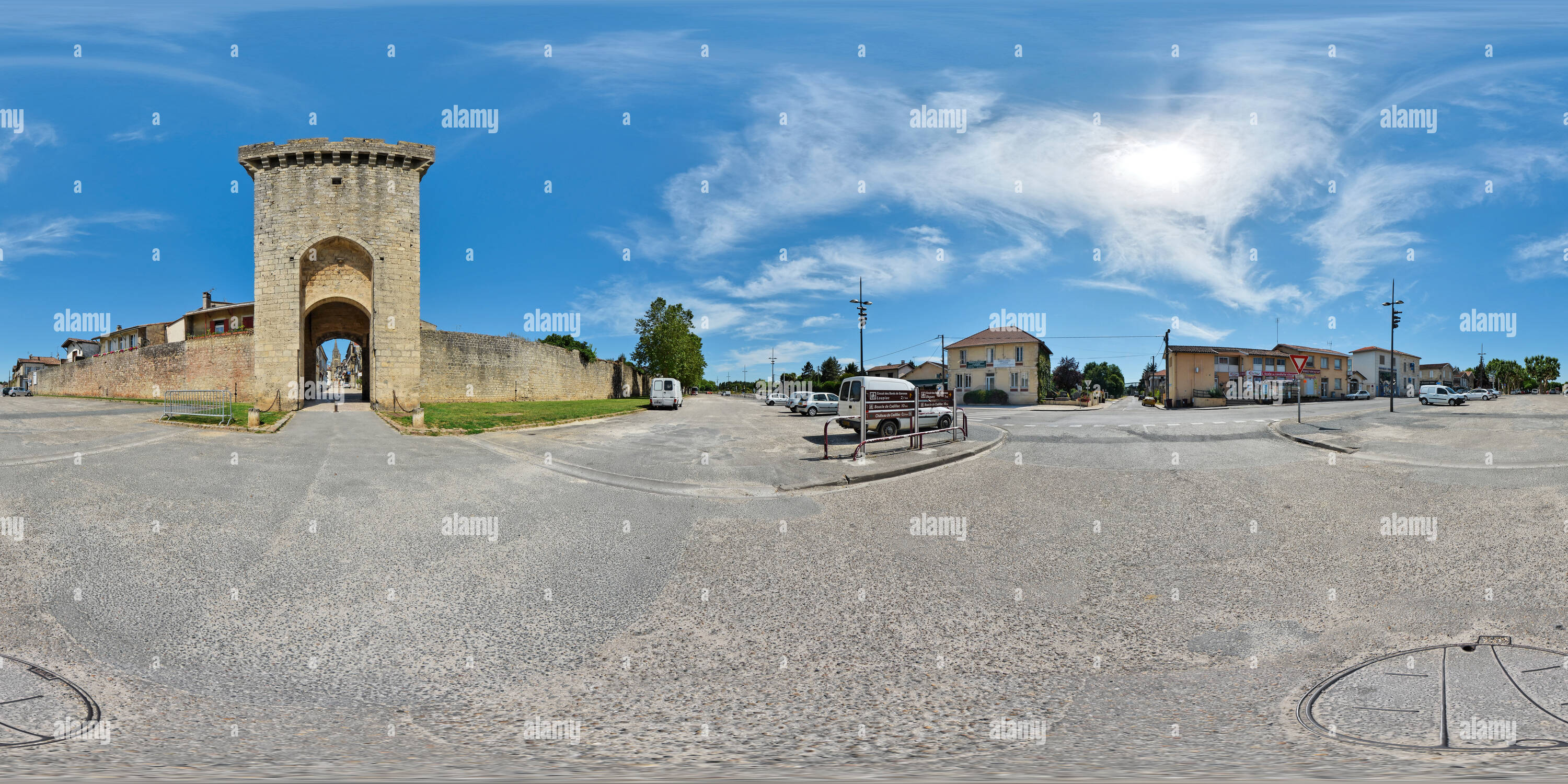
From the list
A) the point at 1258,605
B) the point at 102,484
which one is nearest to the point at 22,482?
the point at 102,484

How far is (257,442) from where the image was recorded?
42.2ft

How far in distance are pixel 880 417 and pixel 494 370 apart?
91.7 ft

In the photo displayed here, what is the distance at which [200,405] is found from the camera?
1697 cm

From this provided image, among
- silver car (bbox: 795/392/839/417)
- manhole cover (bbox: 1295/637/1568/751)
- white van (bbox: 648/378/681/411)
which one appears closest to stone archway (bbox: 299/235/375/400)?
white van (bbox: 648/378/681/411)

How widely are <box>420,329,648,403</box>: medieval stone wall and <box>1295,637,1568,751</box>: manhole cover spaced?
29.8 m

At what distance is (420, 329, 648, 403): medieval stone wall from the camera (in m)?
31.4

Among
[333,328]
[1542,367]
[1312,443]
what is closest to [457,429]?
[1312,443]

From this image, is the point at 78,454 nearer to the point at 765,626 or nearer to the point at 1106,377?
the point at 765,626

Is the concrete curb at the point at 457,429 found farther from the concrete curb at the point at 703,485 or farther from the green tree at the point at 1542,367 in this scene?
the green tree at the point at 1542,367

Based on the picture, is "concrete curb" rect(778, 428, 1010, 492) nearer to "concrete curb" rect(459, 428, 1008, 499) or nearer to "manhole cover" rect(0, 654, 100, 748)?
"concrete curb" rect(459, 428, 1008, 499)

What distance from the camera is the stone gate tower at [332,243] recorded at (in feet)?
80.2

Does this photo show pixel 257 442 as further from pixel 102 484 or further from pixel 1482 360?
pixel 1482 360

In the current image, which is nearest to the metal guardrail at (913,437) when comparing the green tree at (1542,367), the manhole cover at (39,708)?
the manhole cover at (39,708)

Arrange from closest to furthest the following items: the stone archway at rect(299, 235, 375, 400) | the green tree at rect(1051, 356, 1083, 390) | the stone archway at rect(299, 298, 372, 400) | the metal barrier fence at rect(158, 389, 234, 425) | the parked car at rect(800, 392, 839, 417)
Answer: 1. the metal barrier fence at rect(158, 389, 234, 425)
2. the stone archway at rect(299, 235, 375, 400)
3. the stone archway at rect(299, 298, 372, 400)
4. the parked car at rect(800, 392, 839, 417)
5. the green tree at rect(1051, 356, 1083, 390)
